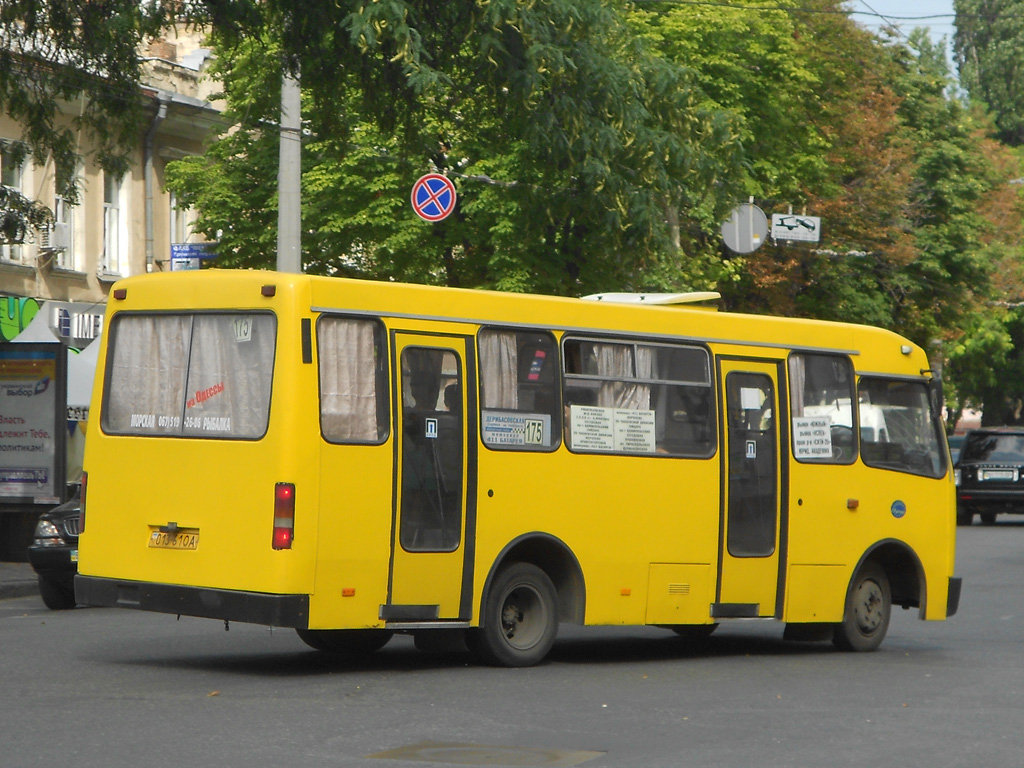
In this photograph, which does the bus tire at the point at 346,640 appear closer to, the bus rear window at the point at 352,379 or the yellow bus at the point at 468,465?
the yellow bus at the point at 468,465

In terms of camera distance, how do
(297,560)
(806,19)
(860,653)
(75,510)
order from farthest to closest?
(806,19) < (75,510) < (860,653) < (297,560)

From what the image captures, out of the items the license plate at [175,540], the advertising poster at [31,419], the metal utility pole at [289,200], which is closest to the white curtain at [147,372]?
the license plate at [175,540]

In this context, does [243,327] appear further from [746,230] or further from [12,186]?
[746,230]

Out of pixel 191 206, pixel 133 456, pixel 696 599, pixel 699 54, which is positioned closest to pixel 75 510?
pixel 133 456

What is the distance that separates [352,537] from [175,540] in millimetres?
1168

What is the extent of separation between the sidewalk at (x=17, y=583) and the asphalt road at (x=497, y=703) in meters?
3.71

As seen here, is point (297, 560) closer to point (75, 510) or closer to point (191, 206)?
point (75, 510)

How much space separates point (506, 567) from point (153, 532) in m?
2.29

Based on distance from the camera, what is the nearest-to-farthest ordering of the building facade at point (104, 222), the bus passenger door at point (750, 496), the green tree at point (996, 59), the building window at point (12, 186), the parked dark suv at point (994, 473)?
1. the bus passenger door at point (750, 496)
2. the building window at point (12, 186)
3. the building facade at point (104, 222)
4. the parked dark suv at point (994, 473)
5. the green tree at point (996, 59)

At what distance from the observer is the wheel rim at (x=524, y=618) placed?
1202 centimetres

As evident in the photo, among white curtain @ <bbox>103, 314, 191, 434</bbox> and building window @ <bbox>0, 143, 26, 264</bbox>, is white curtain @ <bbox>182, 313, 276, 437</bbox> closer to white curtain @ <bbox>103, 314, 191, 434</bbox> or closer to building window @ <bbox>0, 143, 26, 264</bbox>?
white curtain @ <bbox>103, 314, 191, 434</bbox>

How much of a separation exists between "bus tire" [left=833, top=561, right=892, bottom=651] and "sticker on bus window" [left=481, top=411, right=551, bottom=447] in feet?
10.6

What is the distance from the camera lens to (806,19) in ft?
133

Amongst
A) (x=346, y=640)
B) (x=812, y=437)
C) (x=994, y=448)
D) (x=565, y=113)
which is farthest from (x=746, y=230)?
(x=346, y=640)
